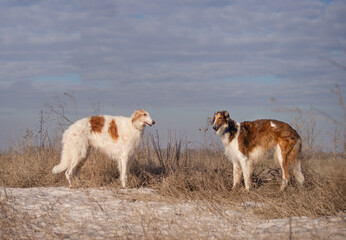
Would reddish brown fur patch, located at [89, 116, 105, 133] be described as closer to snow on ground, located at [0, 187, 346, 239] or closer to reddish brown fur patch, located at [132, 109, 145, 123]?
reddish brown fur patch, located at [132, 109, 145, 123]

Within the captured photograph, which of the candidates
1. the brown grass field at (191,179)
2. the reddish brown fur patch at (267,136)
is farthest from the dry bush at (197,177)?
the reddish brown fur patch at (267,136)

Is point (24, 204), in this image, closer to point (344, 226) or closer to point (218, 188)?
point (218, 188)

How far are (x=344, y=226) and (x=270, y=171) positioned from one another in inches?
178

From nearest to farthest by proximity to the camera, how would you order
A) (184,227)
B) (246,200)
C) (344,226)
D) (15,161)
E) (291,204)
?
(344,226) < (184,227) < (291,204) < (246,200) < (15,161)

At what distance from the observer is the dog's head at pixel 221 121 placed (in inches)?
338

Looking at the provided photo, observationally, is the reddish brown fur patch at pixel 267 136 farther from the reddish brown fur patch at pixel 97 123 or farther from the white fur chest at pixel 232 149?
the reddish brown fur patch at pixel 97 123

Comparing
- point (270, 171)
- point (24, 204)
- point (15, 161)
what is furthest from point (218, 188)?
point (15, 161)

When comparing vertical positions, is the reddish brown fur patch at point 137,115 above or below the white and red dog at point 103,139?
above

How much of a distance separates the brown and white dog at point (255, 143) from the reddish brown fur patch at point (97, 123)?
271cm

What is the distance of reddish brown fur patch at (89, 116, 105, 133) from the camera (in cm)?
886

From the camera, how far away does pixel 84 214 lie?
560cm

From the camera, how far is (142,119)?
8.92 meters

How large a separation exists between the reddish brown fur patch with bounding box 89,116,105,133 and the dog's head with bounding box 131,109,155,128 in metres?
0.75

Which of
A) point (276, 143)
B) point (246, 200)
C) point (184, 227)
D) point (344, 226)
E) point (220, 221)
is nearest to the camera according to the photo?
point (344, 226)
